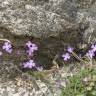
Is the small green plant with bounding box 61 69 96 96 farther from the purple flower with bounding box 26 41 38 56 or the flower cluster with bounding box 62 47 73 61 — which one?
the purple flower with bounding box 26 41 38 56

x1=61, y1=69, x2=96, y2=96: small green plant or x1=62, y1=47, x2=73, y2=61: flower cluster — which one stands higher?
x1=62, y1=47, x2=73, y2=61: flower cluster

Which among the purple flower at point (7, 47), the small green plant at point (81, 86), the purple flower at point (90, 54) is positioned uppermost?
the purple flower at point (7, 47)

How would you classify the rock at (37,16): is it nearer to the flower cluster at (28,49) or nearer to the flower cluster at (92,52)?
the flower cluster at (28,49)

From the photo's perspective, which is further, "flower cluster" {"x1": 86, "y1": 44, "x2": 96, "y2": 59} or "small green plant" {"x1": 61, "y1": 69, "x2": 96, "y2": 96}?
"flower cluster" {"x1": 86, "y1": 44, "x2": 96, "y2": 59}

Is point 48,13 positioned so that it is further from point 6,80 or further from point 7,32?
point 6,80

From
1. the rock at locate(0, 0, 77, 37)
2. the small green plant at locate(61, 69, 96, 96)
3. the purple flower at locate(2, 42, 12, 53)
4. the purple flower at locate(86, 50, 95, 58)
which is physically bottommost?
the small green plant at locate(61, 69, 96, 96)

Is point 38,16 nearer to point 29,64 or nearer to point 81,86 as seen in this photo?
point 29,64

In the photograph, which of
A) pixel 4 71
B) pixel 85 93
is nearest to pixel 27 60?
pixel 4 71

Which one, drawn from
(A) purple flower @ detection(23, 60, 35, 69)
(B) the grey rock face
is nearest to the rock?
(B) the grey rock face

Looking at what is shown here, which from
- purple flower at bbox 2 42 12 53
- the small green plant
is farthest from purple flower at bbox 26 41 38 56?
the small green plant

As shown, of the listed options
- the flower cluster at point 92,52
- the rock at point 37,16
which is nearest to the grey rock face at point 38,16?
the rock at point 37,16
